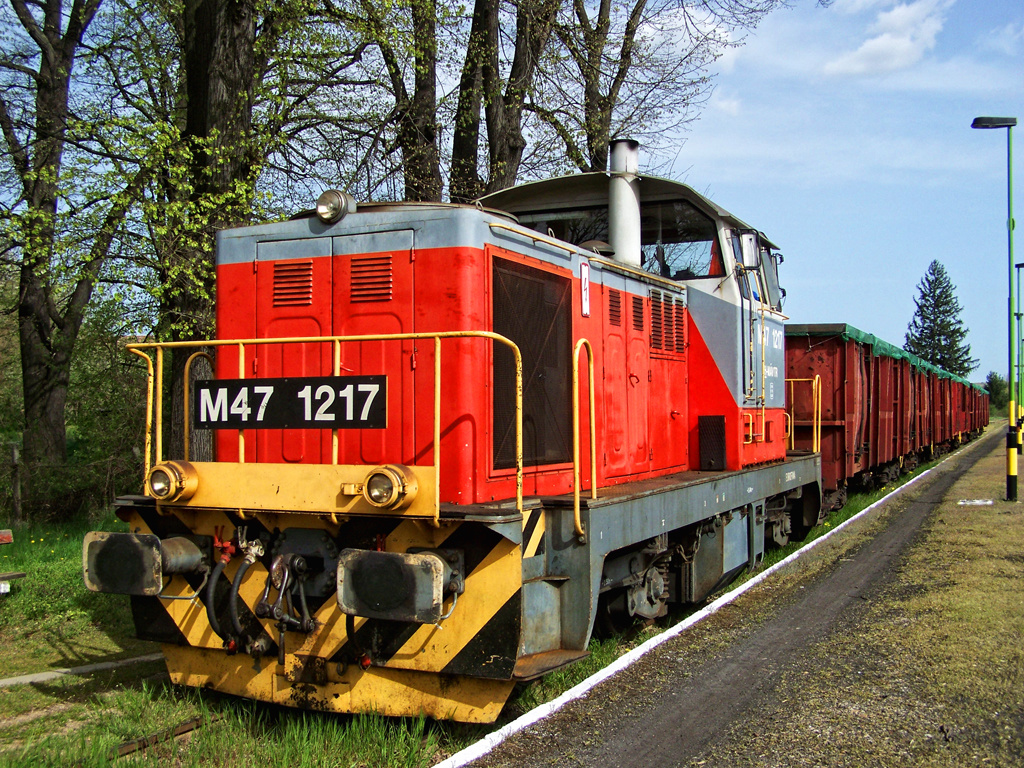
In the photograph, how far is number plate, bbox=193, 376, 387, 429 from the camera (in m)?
3.74

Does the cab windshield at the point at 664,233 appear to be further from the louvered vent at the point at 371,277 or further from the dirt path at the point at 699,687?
the dirt path at the point at 699,687

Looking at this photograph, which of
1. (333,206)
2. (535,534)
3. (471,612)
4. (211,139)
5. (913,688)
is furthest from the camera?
(211,139)

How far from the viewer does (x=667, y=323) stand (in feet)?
21.7

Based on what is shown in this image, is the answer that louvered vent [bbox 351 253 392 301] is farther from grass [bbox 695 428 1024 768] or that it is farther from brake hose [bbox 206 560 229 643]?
grass [bbox 695 428 1024 768]

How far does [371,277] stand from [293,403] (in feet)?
2.95

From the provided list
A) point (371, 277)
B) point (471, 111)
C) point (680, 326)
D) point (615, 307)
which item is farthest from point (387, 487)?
point (471, 111)

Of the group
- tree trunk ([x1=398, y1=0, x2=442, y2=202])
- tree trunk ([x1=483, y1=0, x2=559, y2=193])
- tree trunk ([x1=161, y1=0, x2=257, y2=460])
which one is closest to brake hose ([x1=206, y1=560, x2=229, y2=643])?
tree trunk ([x1=161, y1=0, x2=257, y2=460])

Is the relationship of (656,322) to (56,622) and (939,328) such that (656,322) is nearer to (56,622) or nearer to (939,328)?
(56,622)

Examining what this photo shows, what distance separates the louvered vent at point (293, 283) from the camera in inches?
183

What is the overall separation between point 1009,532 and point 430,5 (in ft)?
31.3

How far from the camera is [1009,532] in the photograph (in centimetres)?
966

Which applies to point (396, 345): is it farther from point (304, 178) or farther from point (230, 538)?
point (304, 178)

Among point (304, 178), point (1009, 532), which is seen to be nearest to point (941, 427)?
point (1009, 532)

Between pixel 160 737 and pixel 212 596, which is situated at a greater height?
pixel 212 596
